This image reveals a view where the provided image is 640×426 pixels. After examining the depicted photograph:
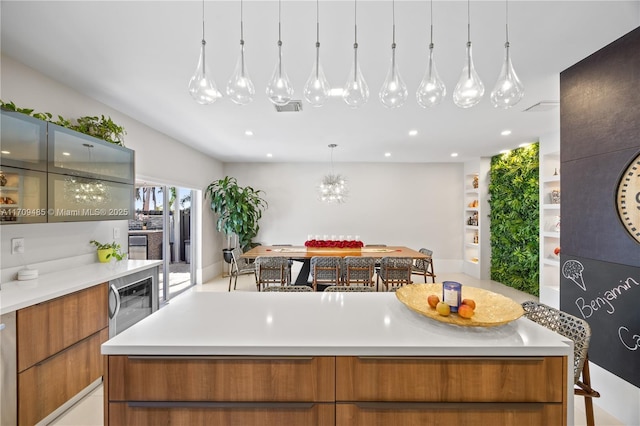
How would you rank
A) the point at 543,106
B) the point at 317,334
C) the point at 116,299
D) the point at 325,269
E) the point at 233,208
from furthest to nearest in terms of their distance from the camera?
the point at 233,208, the point at 325,269, the point at 543,106, the point at 116,299, the point at 317,334

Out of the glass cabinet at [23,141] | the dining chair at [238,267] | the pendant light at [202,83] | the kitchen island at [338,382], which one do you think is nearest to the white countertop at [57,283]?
the glass cabinet at [23,141]

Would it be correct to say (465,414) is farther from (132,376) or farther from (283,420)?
(132,376)

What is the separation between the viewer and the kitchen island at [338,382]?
1.18m

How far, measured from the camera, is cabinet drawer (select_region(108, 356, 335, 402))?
119 cm

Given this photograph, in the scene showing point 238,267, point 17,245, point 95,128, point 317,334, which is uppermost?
point 95,128

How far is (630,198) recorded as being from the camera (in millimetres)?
1841

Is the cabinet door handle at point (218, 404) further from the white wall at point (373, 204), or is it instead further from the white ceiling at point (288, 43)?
the white wall at point (373, 204)

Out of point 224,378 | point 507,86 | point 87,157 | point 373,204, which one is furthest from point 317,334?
point 373,204

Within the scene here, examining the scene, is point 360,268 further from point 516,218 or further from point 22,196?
point 22,196

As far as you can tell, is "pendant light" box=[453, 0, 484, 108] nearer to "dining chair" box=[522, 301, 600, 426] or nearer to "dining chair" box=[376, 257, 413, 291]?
"dining chair" box=[522, 301, 600, 426]

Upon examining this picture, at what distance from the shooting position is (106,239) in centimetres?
308

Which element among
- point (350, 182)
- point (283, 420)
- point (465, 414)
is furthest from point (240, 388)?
point (350, 182)

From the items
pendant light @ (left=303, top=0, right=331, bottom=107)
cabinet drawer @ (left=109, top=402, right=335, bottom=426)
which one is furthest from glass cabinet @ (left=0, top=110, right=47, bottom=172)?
pendant light @ (left=303, top=0, right=331, bottom=107)

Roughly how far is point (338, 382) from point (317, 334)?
218mm
